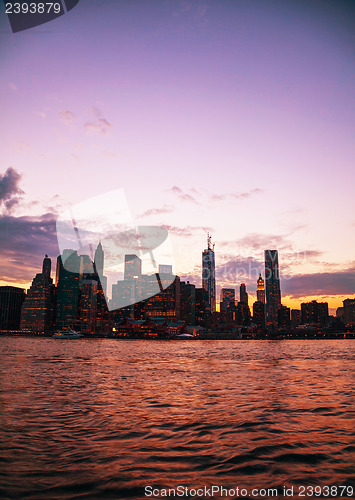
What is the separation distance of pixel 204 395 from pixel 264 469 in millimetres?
16940

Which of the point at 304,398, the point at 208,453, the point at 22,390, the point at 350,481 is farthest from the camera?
the point at 22,390

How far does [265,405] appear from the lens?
24.1 meters

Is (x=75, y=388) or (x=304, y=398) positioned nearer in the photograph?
(x=304, y=398)

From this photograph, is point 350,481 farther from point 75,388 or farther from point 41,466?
point 75,388

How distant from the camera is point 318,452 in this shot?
1396 centimetres

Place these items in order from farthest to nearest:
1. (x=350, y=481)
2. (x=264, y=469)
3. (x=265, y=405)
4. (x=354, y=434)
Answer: (x=265, y=405)
(x=354, y=434)
(x=264, y=469)
(x=350, y=481)

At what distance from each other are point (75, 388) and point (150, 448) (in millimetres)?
19455

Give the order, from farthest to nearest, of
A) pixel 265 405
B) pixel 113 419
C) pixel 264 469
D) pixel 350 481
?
pixel 265 405, pixel 113 419, pixel 264 469, pixel 350 481

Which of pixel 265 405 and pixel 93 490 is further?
pixel 265 405

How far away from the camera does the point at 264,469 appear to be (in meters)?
12.1

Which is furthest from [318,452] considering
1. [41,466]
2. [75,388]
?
[75,388]

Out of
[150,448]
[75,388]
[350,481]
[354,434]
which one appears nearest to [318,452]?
[350,481]

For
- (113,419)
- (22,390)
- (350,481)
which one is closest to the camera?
(350,481)

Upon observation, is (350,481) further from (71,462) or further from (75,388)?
(75,388)
